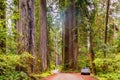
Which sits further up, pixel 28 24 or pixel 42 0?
pixel 42 0

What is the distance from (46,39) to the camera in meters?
25.2

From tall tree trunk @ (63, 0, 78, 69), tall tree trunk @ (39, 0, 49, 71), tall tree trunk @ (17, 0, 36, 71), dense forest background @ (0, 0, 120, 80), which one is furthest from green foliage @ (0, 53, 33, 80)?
tall tree trunk @ (63, 0, 78, 69)

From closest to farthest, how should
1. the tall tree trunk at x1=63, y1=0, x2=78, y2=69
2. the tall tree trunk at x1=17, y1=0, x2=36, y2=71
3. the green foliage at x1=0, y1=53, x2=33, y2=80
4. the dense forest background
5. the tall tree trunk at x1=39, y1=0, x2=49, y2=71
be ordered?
the green foliage at x1=0, y1=53, x2=33, y2=80 → the dense forest background → the tall tree trunk at x1=17, y1=0, x2=36, y2=71 → the tall tree trunk at x1=39, y1=0, x2=49, y2=71 → the tall tree trunk at x1=63, y1=0, x2=78, y2=69

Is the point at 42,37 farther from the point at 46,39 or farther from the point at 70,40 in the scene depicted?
the point at 70,40

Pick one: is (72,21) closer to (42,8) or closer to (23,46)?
(42,8)

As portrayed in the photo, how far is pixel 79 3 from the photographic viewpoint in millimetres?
27531

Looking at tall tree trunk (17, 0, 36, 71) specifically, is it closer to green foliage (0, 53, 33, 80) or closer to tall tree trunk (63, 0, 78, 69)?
green foliage (0, 53, 33, 80)

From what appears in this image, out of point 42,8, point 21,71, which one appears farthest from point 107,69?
point 21,71

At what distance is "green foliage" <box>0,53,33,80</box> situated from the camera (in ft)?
31.7

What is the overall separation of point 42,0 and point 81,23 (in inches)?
214

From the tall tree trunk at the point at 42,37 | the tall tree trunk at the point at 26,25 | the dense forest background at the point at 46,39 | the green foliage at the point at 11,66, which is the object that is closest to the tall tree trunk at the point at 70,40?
the dense forest background at the point at 46,39

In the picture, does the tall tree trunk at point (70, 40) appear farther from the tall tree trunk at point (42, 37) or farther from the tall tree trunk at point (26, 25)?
the tall tree trunk at point (26, 25)

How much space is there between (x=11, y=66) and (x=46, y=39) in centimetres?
1443

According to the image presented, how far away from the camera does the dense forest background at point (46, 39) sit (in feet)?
34.1
